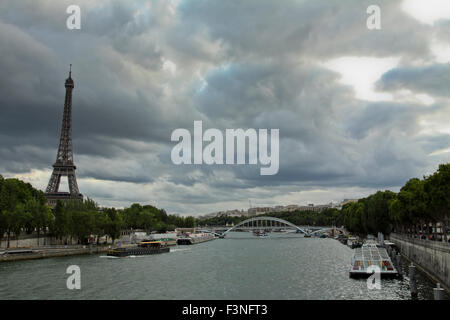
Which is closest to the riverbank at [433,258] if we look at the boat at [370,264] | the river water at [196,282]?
the river water at [196,282]

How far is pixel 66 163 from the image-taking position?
283ft

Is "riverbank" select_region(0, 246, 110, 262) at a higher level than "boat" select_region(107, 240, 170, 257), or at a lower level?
higher

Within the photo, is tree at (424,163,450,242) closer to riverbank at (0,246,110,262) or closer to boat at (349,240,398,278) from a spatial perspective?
boat at (349,240,398,278)

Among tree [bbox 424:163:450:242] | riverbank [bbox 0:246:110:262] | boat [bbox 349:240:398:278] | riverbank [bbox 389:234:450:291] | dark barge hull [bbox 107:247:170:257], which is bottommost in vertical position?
dark barge hull [bbox 107:247:170:257]

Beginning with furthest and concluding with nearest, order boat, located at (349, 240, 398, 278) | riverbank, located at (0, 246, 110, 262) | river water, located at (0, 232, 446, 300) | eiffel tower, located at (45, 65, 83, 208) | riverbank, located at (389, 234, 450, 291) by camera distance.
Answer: eiffel tower, located at (45, 65, 83, 208)
riverbank, located at (0, 246, 110, 262)
boat, located at (349, 240, 398, 278)
river water, located at (0, 232, 446, 300)
riverbank, located at (389, 234, 450, 291)

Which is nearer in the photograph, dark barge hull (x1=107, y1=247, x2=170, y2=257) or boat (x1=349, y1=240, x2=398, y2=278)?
boat (x1=349, y1=240, x2=398, y2=278)

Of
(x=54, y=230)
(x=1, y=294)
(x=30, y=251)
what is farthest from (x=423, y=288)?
(x=54, y=230)

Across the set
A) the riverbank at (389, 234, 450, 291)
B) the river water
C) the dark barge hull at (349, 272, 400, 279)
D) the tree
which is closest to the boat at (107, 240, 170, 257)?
the river water

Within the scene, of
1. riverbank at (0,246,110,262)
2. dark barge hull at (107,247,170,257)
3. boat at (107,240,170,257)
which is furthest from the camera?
boat at (107,240,170,257)

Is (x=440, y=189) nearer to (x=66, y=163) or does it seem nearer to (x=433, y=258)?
(x=433, y=258)

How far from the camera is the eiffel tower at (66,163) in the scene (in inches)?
3342

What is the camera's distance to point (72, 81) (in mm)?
86812

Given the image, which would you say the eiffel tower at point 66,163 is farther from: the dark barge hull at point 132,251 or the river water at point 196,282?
the river water at point 196,282

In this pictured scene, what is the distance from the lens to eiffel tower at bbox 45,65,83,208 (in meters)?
84.9
